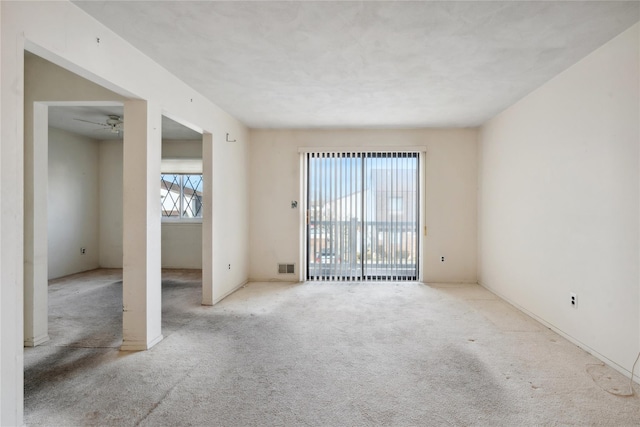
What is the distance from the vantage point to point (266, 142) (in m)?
5.32

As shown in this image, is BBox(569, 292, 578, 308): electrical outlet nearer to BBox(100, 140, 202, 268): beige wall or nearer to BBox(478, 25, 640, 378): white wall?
BBox(478, 25, 640, 378): white wall

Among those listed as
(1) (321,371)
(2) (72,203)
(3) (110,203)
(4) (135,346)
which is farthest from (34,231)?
(3) (110,203)

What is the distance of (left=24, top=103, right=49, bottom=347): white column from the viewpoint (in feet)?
9.13

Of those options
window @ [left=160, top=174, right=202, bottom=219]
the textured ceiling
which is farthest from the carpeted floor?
window @ [left=160, top=174, right=202, bottom=219]

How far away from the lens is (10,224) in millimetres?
1613

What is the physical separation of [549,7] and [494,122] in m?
2.66

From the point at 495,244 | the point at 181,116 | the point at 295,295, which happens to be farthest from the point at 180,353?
the point at 495,244

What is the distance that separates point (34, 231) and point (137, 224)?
0.97m

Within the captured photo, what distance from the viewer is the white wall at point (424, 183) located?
5.15 meters

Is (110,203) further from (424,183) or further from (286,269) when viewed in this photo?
(424,183)

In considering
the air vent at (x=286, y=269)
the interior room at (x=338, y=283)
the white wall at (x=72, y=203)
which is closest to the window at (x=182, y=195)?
the white wall at (x=72, y=203)

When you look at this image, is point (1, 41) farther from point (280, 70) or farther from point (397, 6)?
point (397, 6)

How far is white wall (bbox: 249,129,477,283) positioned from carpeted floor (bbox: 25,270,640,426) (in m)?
1.39

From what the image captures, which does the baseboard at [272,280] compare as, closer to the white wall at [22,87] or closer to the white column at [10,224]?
the white wall at [22,87]
